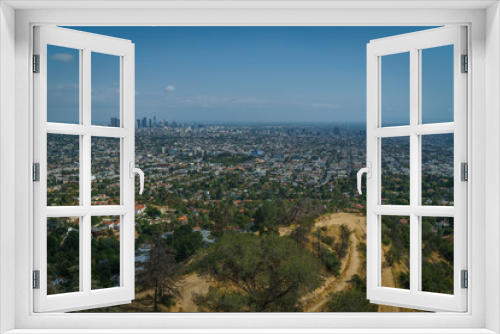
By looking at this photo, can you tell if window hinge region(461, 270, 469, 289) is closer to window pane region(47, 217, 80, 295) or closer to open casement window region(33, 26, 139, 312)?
open casement window region(33, 26, 139, 312)

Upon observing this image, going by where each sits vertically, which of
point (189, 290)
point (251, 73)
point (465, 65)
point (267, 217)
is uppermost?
point (251, 73)

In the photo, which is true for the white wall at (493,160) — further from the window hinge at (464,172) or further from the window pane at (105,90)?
the window pane at (105,90)

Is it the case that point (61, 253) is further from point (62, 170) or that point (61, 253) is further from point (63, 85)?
point (63, 85)

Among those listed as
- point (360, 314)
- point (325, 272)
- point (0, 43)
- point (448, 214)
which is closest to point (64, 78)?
point (0, 43)

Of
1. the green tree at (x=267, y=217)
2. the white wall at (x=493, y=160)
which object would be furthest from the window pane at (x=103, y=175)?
the white wall at (x=493, y=160)

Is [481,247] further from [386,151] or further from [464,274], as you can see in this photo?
[386,151]

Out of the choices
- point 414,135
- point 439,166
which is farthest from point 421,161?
point 439,166

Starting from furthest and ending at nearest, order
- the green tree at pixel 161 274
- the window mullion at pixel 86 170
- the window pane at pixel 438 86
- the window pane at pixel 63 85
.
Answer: the green tree at pixel 161 274 → the window pane at pixel 438 86 → the window pane at pixel 63 85 → the window mullion at pixel 86 170
